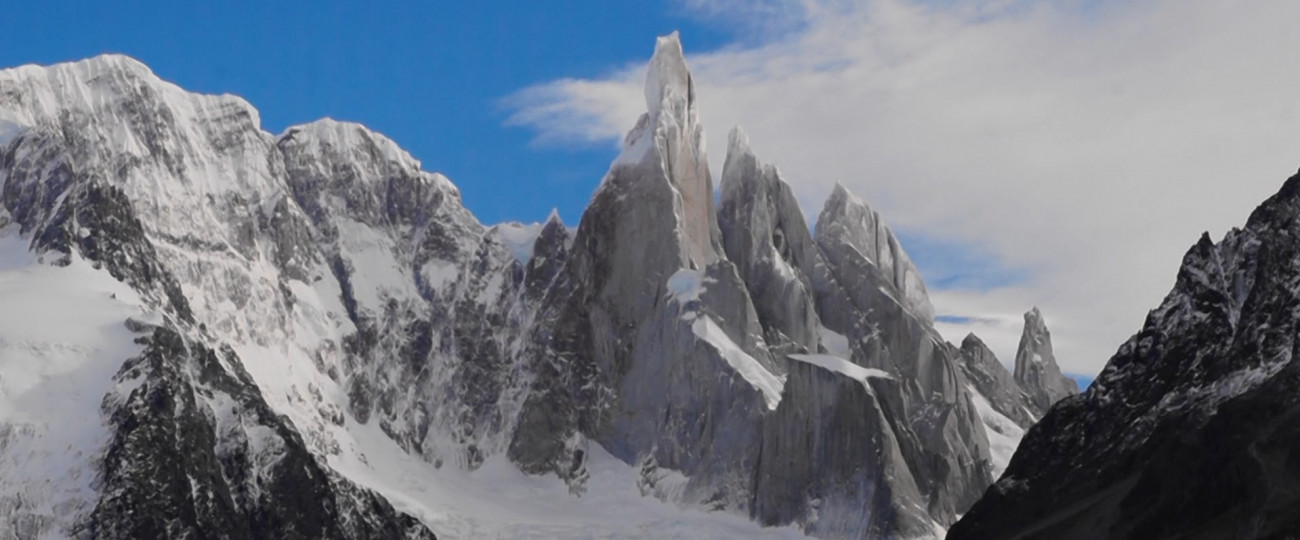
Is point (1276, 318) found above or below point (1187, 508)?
above

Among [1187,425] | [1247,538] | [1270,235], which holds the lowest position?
[1247,538]

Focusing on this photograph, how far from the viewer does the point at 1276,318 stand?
191000 mm

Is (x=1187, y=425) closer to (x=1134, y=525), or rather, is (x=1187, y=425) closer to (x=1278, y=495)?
(x=1134, y=525)

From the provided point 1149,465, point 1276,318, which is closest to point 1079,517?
point 1149,465

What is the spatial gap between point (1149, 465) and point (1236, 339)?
37.0 ft

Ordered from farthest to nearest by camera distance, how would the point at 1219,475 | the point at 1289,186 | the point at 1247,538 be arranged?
the point at 1289,186, the point at 1219,475, the point at 1247,538

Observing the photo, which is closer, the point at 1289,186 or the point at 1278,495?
the point at 1278,495

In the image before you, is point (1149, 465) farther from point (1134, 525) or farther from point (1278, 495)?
point (1278, 495)

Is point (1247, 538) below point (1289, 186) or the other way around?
below

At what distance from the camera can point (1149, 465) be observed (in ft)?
642

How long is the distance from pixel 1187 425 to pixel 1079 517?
10.7 meters

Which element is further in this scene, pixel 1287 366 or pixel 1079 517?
pixel 1079 517

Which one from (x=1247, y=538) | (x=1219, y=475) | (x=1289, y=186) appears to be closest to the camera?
(x=1247, y=538)

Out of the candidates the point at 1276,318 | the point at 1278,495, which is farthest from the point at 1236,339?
the point at 1278,495
